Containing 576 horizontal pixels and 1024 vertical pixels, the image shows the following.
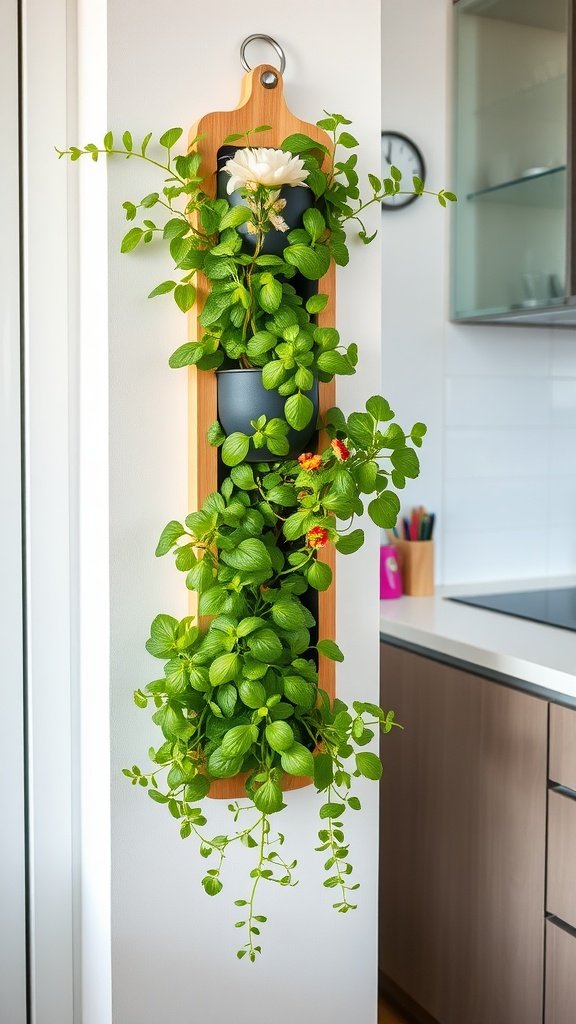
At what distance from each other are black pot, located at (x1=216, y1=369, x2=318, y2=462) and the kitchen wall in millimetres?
1230

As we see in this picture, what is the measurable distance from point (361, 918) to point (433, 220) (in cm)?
167

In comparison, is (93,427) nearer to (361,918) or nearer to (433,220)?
(361,918)

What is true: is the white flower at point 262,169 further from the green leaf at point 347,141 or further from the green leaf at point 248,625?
the green leaf at point 248,625

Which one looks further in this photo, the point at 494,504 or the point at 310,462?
the point at 494,504

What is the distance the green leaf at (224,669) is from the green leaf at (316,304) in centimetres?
42

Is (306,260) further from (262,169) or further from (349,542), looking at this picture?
(349,542)

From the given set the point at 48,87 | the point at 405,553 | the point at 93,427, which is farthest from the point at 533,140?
the point at 93,427

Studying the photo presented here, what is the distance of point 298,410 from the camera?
3.60 ft

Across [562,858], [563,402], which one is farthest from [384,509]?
[563,402]

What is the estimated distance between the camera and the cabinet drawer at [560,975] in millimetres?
1676

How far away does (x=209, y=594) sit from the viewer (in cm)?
113

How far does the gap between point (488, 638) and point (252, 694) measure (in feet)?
3.03

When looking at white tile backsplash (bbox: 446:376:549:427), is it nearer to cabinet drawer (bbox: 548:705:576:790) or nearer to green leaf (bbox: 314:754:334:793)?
cabinet drawer (bbox: 548:705:576:790)

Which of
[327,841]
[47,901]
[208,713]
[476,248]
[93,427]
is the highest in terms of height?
[476,248]
